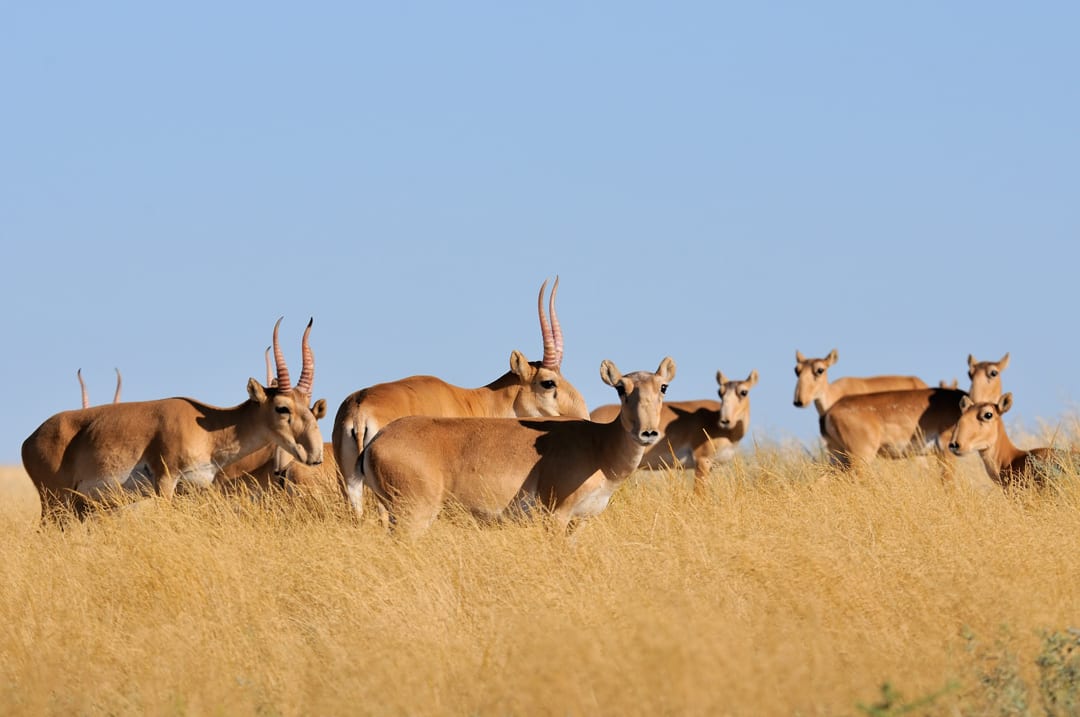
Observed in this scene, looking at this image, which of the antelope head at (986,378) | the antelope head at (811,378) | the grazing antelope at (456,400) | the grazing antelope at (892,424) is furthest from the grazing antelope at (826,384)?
the grazing antelope at (456,400)

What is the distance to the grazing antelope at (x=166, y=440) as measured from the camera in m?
15.5

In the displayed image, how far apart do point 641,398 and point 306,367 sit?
4.71m

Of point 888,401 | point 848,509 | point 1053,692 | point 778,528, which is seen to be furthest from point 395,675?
point 888,401

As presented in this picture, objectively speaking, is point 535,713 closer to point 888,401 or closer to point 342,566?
point 342,566

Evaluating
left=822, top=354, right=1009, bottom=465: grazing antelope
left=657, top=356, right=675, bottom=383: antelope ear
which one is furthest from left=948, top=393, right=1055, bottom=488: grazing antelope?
left=657, top=356, right=675, bottom=383: antelope ear

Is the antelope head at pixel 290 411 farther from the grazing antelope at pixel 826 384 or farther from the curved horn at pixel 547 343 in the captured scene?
the grazing antelope at pixel 826 384

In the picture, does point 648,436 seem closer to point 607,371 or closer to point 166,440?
point 607,371

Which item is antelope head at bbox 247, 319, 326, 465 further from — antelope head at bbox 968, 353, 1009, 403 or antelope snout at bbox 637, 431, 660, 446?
antelope head at bbox 968, 353, 1009, 403

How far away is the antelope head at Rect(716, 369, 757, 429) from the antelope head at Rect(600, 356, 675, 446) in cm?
804

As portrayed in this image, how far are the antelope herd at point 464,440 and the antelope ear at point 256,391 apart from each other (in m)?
→ 0.03

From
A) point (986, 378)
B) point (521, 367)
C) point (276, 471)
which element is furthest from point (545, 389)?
point (986, 378)

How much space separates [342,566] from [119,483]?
5.09 m

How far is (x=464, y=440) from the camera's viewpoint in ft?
42.5

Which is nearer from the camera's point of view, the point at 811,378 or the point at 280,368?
the point at 280,368
